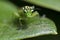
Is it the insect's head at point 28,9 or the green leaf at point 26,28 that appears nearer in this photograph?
the green leaf at point 26,28

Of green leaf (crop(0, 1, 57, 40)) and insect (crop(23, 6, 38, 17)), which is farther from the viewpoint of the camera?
insect (crop(23, 6, 38, 17))

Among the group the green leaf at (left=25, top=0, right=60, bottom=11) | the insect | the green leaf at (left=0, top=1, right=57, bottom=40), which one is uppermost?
the green leaf at (left=25, top=0, right=60, bottom=11)

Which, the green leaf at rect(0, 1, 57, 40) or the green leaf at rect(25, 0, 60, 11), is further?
the green leaf at rect(25, 0, 60, 11)

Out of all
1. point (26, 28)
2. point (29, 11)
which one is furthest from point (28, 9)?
point (26, 28)

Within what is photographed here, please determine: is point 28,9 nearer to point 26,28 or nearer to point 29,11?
point 29,11

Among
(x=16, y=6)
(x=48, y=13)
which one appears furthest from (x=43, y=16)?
(x=16, y=6)

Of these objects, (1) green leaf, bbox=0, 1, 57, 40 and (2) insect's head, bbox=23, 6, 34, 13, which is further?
(2) insect's head, bbox=23, 6, 34, 13

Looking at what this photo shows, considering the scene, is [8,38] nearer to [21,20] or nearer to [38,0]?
[21,20]

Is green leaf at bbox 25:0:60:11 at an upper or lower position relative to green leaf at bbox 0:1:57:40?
upper

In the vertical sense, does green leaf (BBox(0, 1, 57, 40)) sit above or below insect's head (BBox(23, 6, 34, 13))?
below
